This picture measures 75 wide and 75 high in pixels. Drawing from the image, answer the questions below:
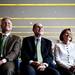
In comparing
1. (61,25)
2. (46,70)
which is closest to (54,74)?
(46,70)

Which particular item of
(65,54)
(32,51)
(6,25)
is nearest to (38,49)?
(32,51)

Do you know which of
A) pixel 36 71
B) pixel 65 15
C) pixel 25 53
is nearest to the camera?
pixel 36 71

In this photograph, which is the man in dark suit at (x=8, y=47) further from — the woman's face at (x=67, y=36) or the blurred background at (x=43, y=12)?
the blurred background at (x=43, y=12)

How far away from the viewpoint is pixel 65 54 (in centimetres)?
355

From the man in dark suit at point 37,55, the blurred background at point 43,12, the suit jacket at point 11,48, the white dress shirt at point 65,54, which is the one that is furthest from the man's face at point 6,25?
the blurred background at point 43,12

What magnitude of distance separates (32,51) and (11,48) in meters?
0.33

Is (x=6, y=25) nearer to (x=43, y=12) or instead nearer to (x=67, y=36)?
(x=67, y=36)

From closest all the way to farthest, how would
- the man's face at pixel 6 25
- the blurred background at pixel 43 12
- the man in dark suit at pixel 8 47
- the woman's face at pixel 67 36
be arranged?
the man in dark suit at pixel 8 47, the man's face at pixel 6 25, the woman's face at pixel 67 36, the blurred background at pixel 43 12

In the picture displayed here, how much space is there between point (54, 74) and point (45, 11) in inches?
110

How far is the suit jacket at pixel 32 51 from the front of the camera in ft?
11.4

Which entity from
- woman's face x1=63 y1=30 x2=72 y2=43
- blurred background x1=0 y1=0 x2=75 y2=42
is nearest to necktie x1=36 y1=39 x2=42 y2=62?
woman's face x1=63 y1=30 x2=72 y2=43

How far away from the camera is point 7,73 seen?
3.04 meters

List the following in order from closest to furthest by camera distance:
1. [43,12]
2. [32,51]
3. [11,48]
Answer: [11,48] → [32,51] → [43,12]

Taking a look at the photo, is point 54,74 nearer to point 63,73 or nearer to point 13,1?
point 63,73
